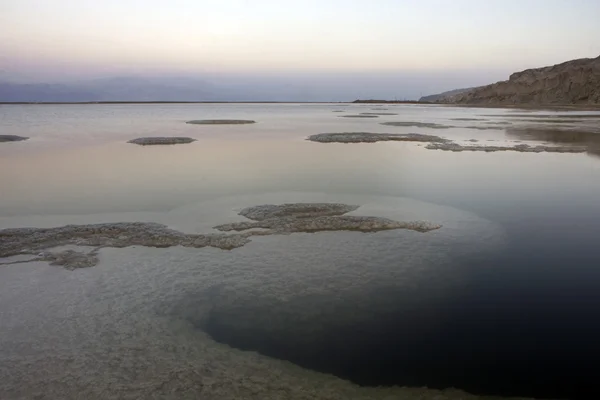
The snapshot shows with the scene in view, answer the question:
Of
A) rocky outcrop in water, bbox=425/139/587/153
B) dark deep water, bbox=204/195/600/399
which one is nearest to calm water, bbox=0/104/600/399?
dark deep water, bbox=204/195/600/399

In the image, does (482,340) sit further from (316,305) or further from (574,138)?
(574,138)

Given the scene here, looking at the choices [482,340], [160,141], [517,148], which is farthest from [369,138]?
[482,340]

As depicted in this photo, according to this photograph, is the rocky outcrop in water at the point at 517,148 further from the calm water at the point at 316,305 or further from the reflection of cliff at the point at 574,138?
the calm water at the point at 316,305

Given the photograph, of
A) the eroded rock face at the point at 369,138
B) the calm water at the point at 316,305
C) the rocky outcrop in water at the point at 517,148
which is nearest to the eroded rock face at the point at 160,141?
the eroded rock face at the point at 369,138

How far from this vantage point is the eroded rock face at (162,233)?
731 centimetres

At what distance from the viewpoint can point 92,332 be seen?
4.91 meters

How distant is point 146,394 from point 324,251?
3.91 m

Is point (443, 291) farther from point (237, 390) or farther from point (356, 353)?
point (237, 390)

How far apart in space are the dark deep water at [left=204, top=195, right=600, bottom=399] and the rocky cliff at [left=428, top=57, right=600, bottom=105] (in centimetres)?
8273

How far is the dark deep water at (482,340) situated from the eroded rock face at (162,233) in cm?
260

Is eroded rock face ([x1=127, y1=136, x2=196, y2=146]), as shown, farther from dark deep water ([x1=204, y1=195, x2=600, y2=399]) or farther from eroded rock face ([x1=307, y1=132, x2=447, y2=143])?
dark deep water ([x1=204, y1=195, x2=600, y2=399])

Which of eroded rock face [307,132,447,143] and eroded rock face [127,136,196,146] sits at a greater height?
eroded rock face [307,132,447,143]

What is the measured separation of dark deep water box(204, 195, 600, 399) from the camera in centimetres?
411

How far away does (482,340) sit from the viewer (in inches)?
184
